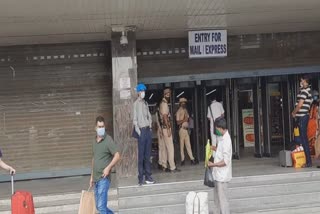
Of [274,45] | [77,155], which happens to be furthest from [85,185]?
[274,45]

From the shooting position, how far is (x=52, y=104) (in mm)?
10805

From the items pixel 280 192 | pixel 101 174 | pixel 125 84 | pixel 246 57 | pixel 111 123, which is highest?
pixel 246 57

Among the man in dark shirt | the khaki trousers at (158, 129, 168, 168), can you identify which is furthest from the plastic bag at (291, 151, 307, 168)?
the khaki trousers at (158, 129, 168, 168)

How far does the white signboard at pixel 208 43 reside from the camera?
33.7ft

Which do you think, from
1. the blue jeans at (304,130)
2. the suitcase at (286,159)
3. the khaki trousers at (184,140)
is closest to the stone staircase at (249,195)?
the blue jeans at (304,130)

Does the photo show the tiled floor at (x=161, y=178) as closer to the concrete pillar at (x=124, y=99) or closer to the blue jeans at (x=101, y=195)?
the concrete pillar at (x=124, y=99)

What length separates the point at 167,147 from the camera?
9.75 meters

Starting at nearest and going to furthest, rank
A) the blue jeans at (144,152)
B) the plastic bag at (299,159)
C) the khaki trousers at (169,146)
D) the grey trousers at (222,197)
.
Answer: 1. the grey trousers at (222,197)
2. the blue jeans at (144,152)
3. the plastic bag at (299,159)
4. the khaki trousers at (169,146)

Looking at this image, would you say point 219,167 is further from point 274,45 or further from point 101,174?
point 274,45

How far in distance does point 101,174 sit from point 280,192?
3.40 meters

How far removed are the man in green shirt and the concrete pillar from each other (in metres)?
2.71

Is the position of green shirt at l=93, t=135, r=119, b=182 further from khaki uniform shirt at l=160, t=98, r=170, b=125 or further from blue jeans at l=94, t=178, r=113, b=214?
khaki uniform shirt at l=160, t=98, r=170, b=125

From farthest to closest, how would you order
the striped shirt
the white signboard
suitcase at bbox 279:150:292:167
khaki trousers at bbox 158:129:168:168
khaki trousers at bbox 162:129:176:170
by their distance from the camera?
the white signboard, khaki trousers at bbox 158:129:168:168, khaki trousers at bbox 162:129:176:170, suitcase at bbox 279:150:292:167, the striped shirt

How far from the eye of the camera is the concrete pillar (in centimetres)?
947
